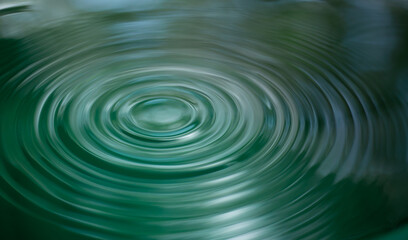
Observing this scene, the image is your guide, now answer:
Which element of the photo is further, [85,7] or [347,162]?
[85,7]

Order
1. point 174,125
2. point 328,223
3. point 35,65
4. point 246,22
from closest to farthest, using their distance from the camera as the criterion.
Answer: point 328,223 → point 174,125 → point 35,65 → point 246,22

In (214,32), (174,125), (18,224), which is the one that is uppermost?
(214,32)

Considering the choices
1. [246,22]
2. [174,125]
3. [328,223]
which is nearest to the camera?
[328,223]

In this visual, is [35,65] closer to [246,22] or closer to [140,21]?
[140,21]

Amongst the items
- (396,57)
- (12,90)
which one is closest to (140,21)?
(12,90)

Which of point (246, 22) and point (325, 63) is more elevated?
point (246, 22)

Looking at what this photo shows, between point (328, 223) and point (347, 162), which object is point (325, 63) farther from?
point (328, 223)
